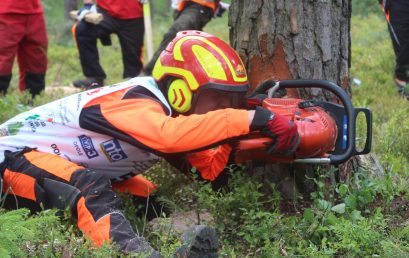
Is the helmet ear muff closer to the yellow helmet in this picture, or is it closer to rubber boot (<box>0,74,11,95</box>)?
the yellow helmet

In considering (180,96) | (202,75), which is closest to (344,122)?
(202,75)

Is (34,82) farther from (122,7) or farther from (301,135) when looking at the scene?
(301,135)

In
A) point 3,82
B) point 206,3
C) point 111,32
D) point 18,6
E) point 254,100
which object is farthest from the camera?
point 111,32

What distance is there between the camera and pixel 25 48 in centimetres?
674

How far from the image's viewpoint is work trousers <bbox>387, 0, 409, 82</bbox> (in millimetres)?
6605

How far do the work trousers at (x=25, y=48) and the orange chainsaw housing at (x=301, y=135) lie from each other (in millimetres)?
3824

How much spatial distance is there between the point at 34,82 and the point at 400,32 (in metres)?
4.03

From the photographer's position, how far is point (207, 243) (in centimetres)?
262

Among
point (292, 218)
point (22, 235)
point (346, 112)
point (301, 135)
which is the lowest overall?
point (292, 218)

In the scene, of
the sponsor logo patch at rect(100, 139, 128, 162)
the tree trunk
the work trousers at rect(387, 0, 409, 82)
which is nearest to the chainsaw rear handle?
the tree trunk

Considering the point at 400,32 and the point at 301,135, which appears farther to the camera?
the point at 400,32

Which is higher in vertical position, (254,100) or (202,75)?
(202,75)

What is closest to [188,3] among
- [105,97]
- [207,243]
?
[105,97]

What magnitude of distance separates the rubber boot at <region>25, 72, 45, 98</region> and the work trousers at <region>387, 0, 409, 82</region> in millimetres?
3881
